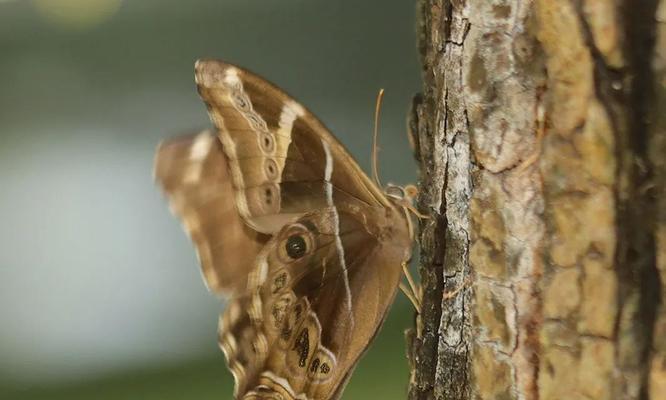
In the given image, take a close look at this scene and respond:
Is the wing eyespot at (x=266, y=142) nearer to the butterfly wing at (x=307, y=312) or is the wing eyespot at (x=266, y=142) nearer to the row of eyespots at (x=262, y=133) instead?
the row of eyespots at (x=262, y=133)

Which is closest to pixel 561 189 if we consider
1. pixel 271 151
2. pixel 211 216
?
pixel 271 151

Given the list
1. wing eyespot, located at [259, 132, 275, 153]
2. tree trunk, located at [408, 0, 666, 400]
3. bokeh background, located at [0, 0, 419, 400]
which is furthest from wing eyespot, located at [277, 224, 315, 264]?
bokeh background, located at [0, 0, 419, 400]

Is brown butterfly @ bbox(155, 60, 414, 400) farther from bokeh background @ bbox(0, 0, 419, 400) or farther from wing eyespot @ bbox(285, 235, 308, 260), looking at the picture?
bokeh background @ bbox(0, 0, 419, 400)

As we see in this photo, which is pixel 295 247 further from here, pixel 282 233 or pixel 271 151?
pixel 271 151

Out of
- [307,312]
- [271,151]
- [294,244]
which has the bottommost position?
A: [307,312]

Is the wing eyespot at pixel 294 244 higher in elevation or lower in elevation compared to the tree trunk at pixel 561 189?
lower

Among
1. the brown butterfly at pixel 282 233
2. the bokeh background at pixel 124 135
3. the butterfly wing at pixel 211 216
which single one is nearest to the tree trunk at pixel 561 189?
the brown butterfly at pixel 282 233
